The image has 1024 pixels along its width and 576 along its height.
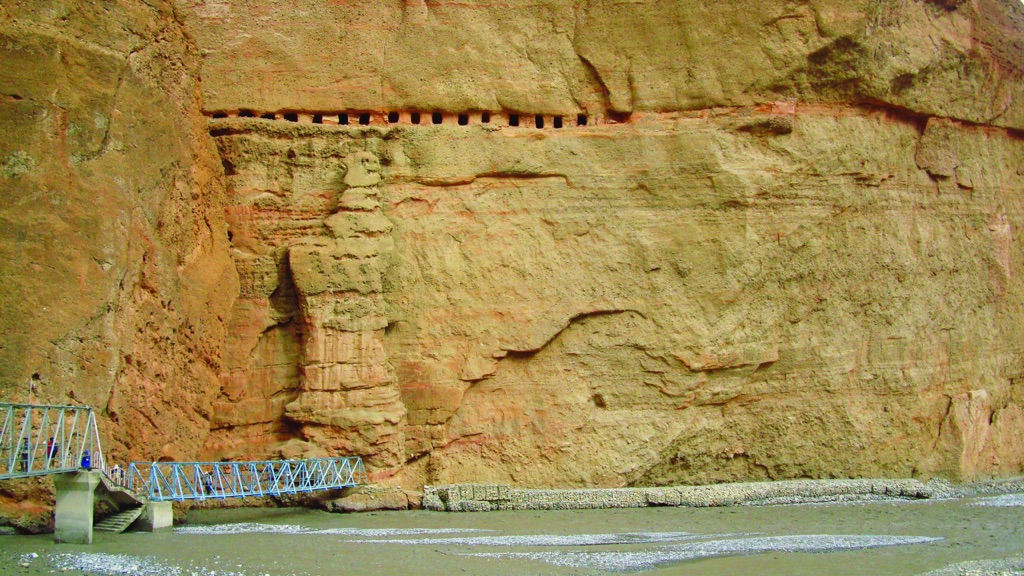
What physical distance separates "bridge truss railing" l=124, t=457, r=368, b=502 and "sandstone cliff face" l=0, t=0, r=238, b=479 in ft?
1.02

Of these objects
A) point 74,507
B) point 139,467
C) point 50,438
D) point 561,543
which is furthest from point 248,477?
point 561,543

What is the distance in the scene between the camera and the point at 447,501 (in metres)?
11.4

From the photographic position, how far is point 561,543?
941 cm

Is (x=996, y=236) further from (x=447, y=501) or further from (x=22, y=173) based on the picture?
(x=22, y=173)

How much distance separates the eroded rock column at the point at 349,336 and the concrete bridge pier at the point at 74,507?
305 centimetres

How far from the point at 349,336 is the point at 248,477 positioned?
1.98m

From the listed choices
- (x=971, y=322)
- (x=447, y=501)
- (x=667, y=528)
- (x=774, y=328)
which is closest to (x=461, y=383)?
(x=447, y=501)

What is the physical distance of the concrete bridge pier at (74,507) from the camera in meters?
8.81

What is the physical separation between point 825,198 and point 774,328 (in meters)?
1.87


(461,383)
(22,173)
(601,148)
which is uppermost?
(601,148)

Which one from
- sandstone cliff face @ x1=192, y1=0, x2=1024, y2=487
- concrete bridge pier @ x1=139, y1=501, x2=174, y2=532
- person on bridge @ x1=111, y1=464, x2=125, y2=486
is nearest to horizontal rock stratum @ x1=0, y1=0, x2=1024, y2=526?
sandstone cliff face @ x1=192, y1=0, x2=1024, y2=487

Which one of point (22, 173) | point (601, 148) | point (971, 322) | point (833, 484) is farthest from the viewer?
point (971, 322)

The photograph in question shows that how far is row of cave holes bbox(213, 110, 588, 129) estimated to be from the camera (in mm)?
12719

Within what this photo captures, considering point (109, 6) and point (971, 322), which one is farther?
point (971, 322)
